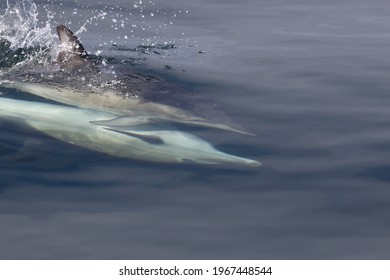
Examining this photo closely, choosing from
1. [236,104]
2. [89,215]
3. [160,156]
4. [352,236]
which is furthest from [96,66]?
[352,236]

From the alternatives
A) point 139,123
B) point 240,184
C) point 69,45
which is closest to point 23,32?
point 69,45

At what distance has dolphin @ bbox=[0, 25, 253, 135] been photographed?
11.2 metres

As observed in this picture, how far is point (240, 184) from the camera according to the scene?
28.2ft

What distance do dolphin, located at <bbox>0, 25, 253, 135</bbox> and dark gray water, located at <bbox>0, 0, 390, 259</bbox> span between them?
665 millimetres

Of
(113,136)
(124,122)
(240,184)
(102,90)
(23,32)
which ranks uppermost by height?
(23,32)

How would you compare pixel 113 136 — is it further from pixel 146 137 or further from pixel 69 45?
pixel 69 45

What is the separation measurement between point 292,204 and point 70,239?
2.22 metres

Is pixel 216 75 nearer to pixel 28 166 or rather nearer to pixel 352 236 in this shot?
pixel 28 166

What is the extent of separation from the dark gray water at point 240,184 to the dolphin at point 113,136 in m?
0.20

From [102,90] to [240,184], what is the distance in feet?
13.2

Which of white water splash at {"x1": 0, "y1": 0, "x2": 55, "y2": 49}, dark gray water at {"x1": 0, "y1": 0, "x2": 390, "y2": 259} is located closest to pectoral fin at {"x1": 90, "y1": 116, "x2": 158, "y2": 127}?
dark gray water at {"x1": 0, "y1": 0, "x2": 390, "y2": 259}

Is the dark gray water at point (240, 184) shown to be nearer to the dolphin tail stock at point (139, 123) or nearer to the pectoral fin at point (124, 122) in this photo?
the dolphin tail stock at point (139, 123)

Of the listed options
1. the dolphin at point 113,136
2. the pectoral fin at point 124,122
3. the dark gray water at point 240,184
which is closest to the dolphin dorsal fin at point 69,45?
the dark gray water at point 240,184

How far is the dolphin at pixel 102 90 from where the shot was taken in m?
11.2
